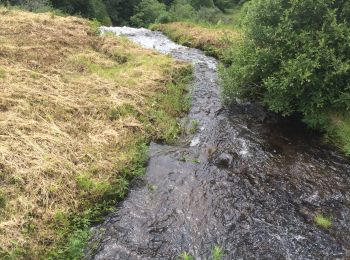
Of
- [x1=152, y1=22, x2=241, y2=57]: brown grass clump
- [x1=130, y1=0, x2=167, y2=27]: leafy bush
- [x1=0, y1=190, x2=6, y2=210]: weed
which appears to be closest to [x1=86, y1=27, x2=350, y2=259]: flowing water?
[x1=0, y1=190, x2=6, y2=210]: weed

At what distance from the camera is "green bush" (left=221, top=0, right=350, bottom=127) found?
35.4 ft

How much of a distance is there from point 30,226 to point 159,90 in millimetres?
8046

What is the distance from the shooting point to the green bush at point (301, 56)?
425 inches

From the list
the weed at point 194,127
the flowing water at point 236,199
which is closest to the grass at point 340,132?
the flowing water at point 236,199

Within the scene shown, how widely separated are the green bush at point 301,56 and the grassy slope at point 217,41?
1.44 ft

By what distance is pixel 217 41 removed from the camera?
840 inches

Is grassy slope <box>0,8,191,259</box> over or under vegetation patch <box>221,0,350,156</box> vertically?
under

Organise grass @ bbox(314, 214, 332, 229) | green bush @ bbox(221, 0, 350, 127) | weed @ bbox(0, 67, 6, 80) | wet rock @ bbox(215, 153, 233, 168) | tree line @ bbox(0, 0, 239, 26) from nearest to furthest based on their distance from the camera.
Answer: grass @ bbox(314, 214, 332, 229) < wet rock @ bbox(215, 153, 233, 168) < green bush @ bbox(221, 0, 350, 127) < weed @ bbox(0, 67, 6, 80) < tree line @ bbox(0, 0, 239, 26)

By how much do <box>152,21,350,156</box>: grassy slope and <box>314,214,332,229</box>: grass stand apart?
3.28 metres

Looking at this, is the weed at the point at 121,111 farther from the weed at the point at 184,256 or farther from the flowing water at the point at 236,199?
the weed at the point at 184,256

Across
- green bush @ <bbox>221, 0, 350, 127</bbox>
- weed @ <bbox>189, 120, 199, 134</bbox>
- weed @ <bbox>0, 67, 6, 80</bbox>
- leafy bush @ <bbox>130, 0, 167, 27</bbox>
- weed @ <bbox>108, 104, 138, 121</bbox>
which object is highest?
green bush @ <bbox>221, 0, 350, 127</bbox>

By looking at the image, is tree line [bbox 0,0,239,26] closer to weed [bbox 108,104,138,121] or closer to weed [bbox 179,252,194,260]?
weed [bbox 108,104,138,121]

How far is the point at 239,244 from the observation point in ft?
23.3

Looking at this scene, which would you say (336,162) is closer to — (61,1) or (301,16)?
(301,16)
